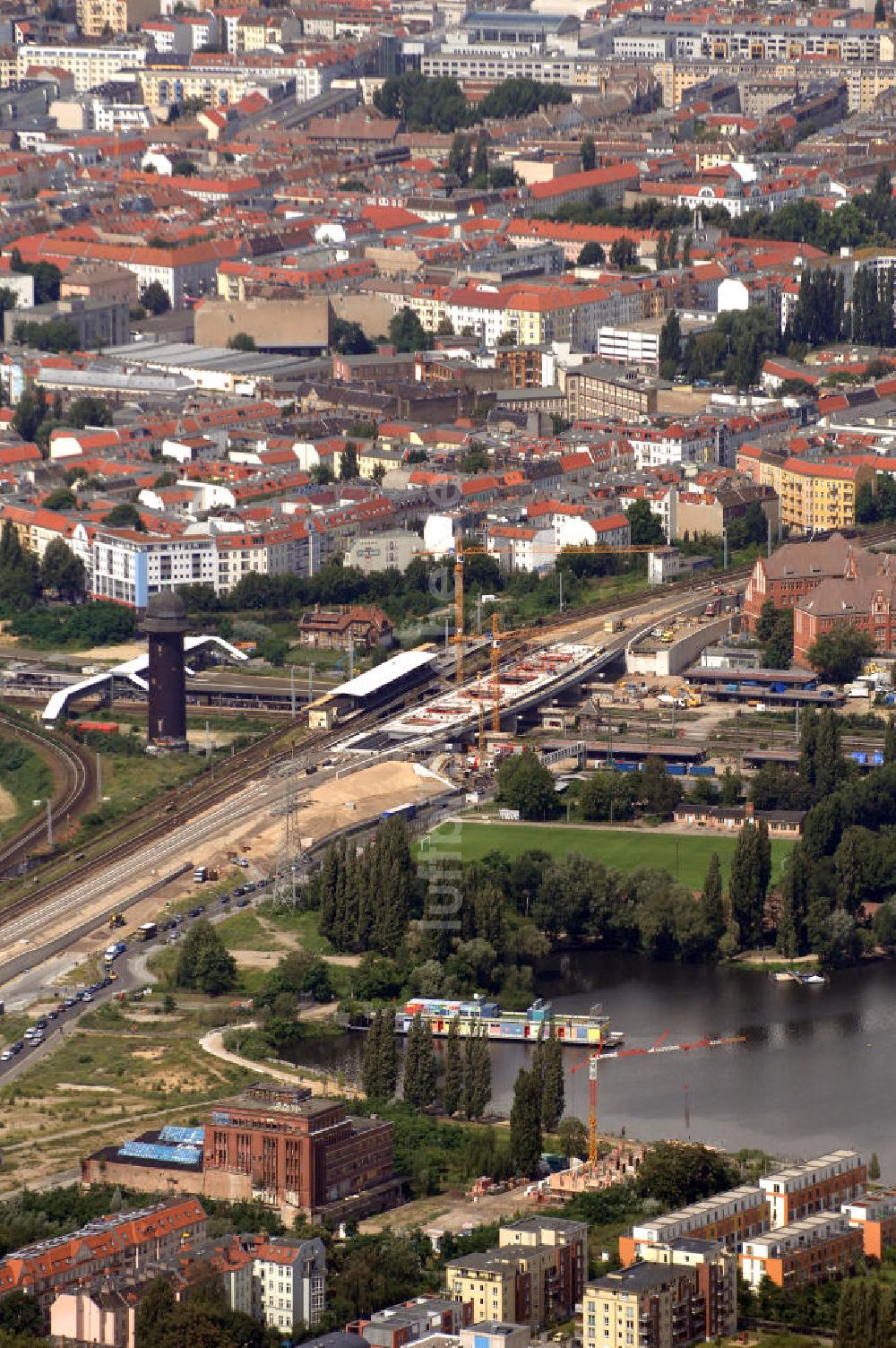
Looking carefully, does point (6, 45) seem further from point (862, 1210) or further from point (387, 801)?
point (862, 1210)

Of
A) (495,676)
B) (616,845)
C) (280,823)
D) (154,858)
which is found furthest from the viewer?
(495,676)

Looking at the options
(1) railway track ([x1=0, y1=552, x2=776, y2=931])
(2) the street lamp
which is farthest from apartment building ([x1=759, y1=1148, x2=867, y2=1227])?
(2) the street lamp

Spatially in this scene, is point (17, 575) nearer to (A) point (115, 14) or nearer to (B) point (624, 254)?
(B) point (624, 254)

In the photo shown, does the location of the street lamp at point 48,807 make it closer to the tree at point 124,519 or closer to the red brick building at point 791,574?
the tree at point 124,519

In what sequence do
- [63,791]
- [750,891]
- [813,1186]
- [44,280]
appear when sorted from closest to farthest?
1. [813,1186]
2. [750,891]
3. [63,791]
4. [44,280]

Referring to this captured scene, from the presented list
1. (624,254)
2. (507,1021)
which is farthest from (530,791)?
(624,254)
